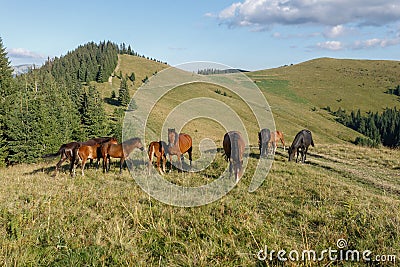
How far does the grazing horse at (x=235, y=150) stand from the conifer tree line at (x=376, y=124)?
111404mm

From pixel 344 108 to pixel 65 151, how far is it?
156 meters

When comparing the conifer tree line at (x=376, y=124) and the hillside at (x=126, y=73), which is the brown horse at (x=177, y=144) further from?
the conifer tree line at (x=376, y=124)

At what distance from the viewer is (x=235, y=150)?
13031mm

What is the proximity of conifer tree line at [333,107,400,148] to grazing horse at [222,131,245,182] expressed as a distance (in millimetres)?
111404

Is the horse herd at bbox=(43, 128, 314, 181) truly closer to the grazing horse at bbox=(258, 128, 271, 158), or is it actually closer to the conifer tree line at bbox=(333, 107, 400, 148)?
the grazing horse at bbox=(258, 128, 271, 158)

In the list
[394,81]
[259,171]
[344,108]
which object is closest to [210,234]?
[259,171]

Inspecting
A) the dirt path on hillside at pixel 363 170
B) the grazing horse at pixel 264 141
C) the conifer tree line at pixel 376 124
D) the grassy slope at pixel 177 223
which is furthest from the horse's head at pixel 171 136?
the conifer tree line at pixel 376 124

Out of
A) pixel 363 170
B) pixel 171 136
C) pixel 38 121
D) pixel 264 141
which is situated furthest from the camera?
pixel 38 121

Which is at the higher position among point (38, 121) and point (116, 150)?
point (116, 150)

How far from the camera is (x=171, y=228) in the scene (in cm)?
655

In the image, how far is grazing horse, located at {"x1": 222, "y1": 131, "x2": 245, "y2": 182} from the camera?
1243cm

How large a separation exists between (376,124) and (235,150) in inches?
5351

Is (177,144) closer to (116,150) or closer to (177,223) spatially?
(116,150)

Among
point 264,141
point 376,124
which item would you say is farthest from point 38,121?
point 376,124
